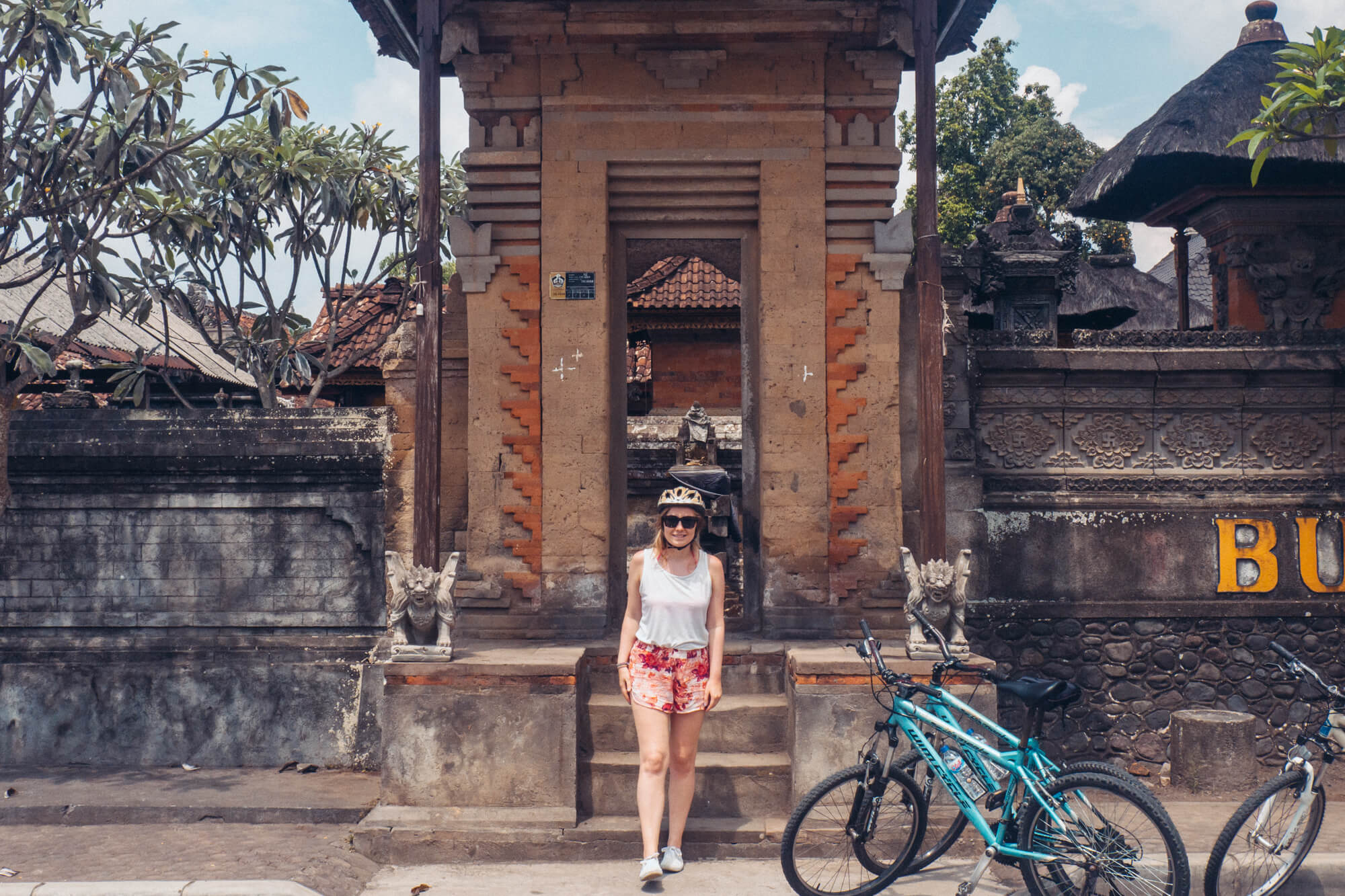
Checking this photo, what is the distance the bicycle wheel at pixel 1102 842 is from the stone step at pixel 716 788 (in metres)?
1.69

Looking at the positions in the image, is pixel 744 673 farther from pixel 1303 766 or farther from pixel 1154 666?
pixel 1154 666

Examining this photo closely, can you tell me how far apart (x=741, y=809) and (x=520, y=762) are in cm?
130

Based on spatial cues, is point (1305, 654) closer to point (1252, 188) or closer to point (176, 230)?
point (1252, 188)

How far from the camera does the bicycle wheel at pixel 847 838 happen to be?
17.2 ft

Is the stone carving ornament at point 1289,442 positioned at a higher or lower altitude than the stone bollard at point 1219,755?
higher

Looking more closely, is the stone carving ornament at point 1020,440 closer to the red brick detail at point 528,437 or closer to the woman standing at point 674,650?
the red brick detail at point 528,437

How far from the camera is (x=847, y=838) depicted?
17.5 ft

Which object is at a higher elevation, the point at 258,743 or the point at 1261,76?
the point at 1261,76

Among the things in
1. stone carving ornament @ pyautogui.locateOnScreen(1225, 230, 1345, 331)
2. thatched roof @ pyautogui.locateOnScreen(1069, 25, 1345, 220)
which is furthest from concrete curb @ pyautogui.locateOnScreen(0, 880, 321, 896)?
thatched roof @ pyautogui.locateOnScreen(1069, 25, 1345, 220)

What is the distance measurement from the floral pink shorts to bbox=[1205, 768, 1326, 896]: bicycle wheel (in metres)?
2.59

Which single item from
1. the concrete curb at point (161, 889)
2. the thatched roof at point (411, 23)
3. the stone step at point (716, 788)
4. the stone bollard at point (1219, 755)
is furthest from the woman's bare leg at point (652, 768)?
the thatched roof at point (411, 23)

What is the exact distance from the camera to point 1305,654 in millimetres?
8547

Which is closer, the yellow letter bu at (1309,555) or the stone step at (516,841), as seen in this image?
the stone step at (516,841)

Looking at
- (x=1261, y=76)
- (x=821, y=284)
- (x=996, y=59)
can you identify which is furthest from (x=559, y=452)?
(x=996, y=59)
